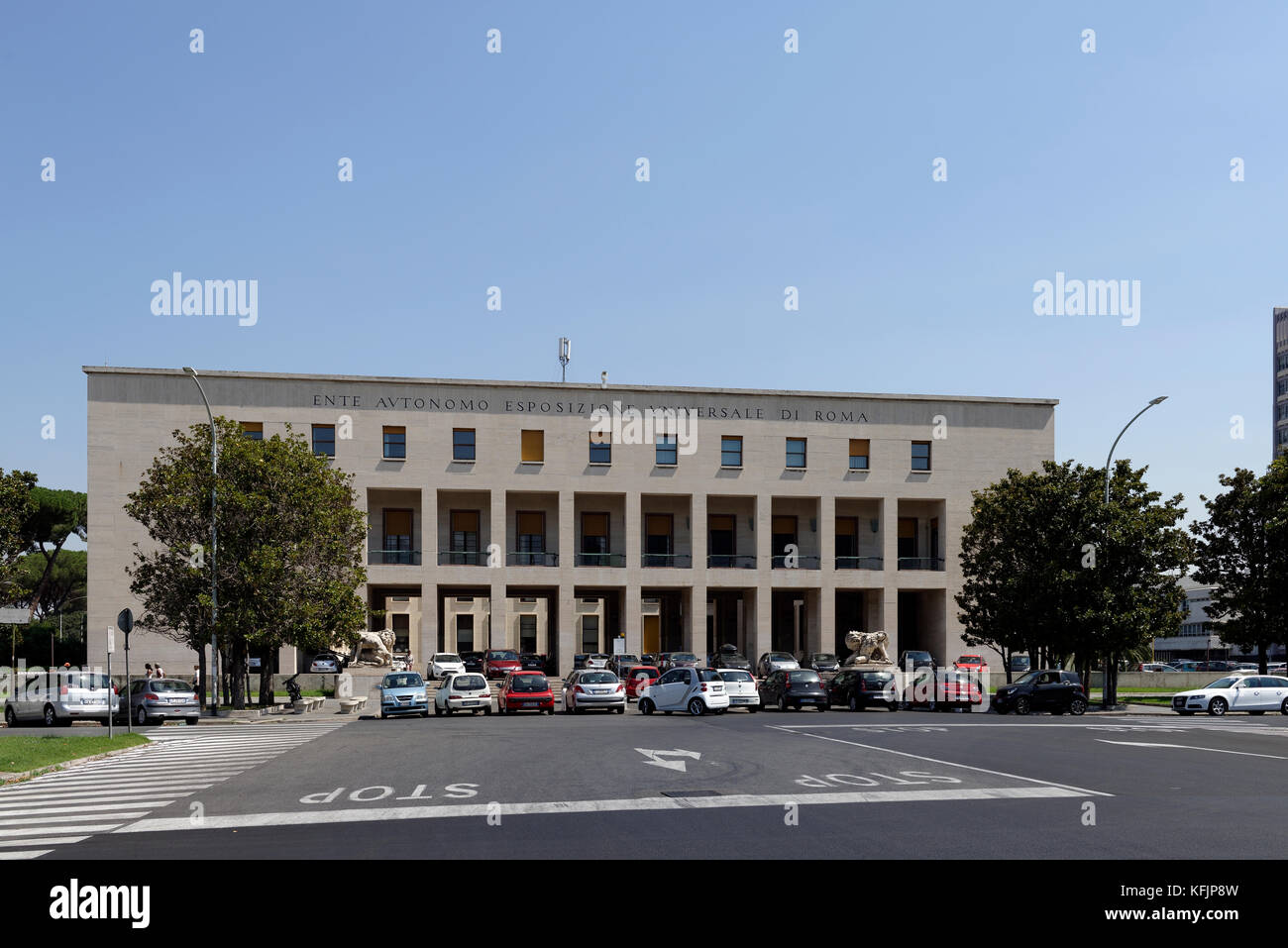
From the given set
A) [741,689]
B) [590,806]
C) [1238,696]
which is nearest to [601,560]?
[741,689]

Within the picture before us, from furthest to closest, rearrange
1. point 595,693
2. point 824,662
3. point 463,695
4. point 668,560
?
point 668,560, point 824,662, point 595,693, point 463,695

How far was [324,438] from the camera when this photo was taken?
213 feet

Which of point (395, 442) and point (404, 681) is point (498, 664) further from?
point (404, 681)

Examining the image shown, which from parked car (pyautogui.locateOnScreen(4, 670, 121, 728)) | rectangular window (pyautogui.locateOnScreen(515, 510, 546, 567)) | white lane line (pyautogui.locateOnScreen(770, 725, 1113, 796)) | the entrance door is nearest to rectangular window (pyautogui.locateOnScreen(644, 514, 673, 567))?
rectangular window (pyautogui.locateOnScreen(515, 510, 546, 567))

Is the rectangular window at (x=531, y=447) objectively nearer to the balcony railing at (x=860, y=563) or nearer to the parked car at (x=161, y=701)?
the balcony railing at (x=860, y=563)

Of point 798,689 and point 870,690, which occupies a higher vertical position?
point 798,689

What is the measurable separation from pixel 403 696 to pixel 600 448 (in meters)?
30.8

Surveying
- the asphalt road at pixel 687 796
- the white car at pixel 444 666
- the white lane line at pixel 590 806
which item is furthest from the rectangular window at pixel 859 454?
the white lane line at pixel 590 806

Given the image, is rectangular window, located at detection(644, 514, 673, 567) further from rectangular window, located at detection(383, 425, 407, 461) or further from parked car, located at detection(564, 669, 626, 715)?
parked car, located at detection(564, 669, 626, 715)

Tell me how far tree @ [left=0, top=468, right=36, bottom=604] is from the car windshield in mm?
11361

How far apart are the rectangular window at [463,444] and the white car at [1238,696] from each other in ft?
126

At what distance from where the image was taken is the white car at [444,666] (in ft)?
178

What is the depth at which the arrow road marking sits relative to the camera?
20016 millimetres
